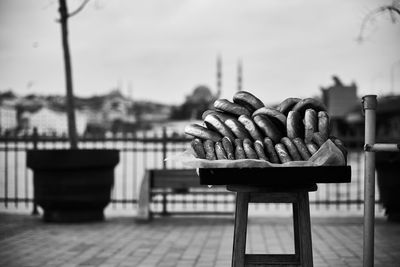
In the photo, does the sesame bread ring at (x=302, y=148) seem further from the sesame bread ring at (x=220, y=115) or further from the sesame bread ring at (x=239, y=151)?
the sesame bread ring at (x=220, y=115)

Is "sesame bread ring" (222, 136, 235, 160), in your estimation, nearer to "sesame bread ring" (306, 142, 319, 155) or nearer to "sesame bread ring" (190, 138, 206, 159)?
"sesame bread ring" (190, 138, 206, 159)

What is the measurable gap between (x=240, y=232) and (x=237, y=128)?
2.10 ft

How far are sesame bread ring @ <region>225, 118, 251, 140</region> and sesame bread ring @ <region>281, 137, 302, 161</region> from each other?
0.23 meters

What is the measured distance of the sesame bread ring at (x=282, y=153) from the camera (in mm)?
2832

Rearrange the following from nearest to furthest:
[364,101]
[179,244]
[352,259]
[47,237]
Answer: [364,101]
[352,259]
[179,244]
[47,237]

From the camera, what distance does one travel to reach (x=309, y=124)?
3.03 meters

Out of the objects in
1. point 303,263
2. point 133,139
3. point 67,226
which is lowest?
point 67,226

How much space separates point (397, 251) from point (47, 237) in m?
4.39

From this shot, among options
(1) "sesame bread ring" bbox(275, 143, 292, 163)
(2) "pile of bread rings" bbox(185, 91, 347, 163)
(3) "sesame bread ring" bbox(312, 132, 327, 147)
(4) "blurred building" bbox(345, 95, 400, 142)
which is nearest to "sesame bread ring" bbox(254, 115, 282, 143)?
(2) "pile of bread rings" bbox(185, 91, 347, 163)

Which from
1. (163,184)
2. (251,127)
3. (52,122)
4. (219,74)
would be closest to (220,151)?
(251,127)

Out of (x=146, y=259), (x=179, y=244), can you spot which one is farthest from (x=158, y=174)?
(x=146, y=259)

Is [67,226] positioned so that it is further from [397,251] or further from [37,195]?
[397,251]

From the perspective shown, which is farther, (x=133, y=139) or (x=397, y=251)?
(x=133, y=139)

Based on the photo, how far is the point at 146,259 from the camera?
17.6 feet
